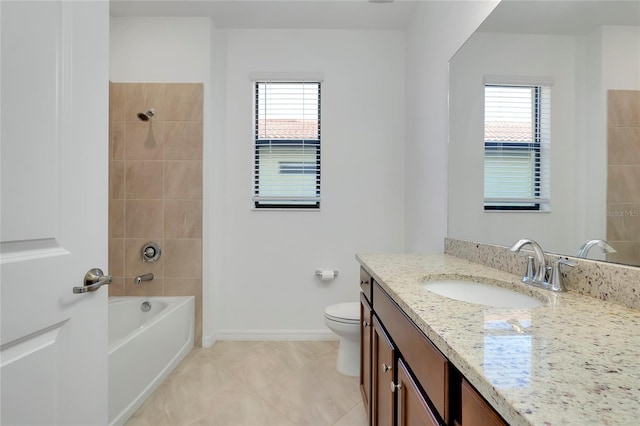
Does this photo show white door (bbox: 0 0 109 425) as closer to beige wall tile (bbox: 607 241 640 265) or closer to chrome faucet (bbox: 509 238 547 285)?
chrome faucet (bbox: 509 238 547 285)

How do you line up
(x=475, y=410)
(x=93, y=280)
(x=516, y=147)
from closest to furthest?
(x=475, y=410) → (x=93, y=280) → (x=516, y=147)

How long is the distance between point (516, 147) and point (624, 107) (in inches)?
18.0

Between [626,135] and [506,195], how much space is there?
1.72 feet

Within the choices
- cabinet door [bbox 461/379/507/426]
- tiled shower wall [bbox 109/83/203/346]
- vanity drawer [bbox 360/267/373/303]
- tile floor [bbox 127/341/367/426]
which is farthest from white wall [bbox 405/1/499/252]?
tiled shower wall [bbox 109/83/203/346]

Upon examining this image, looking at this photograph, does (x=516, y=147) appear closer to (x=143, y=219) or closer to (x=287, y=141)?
(x=287, y=141)

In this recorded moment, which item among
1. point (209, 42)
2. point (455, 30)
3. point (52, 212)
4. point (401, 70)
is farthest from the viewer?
point (401, 70)

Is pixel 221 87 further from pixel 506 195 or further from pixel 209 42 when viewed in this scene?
pixel 506 195

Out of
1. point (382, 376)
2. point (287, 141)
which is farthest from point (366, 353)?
point (287, 141)

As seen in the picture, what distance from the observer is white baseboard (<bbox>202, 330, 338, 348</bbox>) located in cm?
248

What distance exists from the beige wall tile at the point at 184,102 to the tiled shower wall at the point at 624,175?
2.46 m

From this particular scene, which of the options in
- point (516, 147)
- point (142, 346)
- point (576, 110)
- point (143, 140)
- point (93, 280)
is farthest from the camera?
point (143, 140)

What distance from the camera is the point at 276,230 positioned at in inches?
99.3

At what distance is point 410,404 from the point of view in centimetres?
81

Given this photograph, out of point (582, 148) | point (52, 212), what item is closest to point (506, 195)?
point (582, 148)
